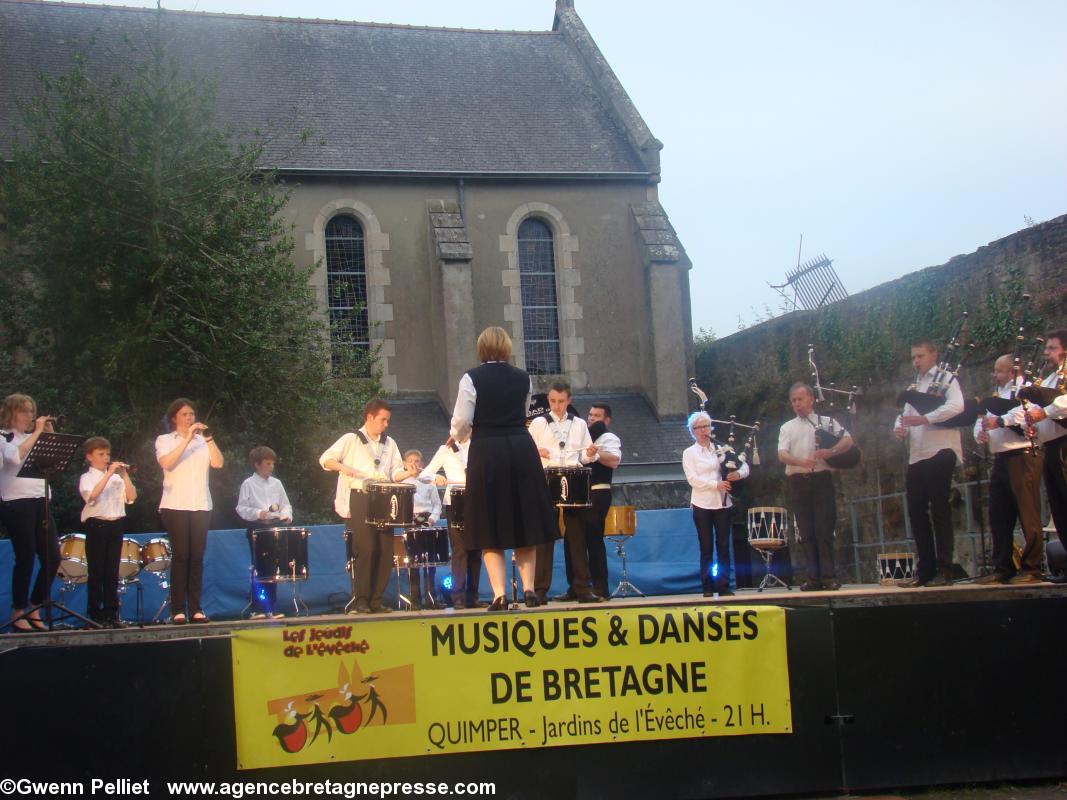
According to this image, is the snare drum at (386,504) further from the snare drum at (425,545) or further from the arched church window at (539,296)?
the arched church window at (539,296)

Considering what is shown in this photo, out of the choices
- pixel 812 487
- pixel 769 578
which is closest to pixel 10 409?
pixel 812 487

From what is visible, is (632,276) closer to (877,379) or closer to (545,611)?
(877,379)

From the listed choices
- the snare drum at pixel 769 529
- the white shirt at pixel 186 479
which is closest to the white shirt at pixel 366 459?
the white shirt at pixel 186 479

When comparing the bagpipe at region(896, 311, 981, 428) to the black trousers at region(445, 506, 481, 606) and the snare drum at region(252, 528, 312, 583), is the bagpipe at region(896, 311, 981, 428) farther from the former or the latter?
the snare drum at region(252, 528, 312, 583)

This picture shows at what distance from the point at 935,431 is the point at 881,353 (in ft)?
34.1

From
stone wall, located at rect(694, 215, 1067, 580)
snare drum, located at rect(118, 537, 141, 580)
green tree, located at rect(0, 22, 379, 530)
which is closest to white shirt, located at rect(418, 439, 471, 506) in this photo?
snare drum, located at rect(118, 537, 141, 580)

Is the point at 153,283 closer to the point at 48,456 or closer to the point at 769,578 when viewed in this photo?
the point at 48,456

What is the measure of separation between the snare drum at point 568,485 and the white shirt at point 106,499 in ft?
12.7

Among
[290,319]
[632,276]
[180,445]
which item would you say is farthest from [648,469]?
[180,445]

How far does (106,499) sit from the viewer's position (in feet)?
36.9

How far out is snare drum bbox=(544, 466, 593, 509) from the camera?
10.8m

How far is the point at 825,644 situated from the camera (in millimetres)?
8016

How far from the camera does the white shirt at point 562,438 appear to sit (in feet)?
37.2

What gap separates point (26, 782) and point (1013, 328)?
1344cm
